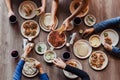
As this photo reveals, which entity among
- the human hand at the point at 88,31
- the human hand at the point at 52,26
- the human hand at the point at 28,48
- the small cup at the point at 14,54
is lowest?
the small cup at the point at 14,54

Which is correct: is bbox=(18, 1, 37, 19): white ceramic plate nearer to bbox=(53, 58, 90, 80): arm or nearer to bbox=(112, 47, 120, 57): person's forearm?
bbox=(53, 58, 90, 80): arm

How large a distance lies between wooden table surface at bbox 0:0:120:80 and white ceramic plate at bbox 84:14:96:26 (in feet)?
0.15

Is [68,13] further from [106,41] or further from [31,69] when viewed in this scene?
[31,69]

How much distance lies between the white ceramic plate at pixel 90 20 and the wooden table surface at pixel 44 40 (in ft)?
0.15

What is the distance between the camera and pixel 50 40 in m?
2.74

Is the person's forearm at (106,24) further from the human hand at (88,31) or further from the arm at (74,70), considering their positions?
the arm at (74,70)

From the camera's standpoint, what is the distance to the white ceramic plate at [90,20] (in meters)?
2.83

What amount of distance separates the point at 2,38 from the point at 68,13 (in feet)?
2.26

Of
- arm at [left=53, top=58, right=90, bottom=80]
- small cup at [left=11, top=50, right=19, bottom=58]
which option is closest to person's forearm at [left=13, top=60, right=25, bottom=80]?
small cup at [left=11, top=50, right=19, bottom=58]

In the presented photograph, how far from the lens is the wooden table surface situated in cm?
269

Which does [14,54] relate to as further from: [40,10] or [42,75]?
[40,10]

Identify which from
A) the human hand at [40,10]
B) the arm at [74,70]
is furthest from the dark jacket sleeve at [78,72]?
the human hand at [40,10]

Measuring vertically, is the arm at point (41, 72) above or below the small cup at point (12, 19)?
below

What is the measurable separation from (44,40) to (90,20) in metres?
0.50
